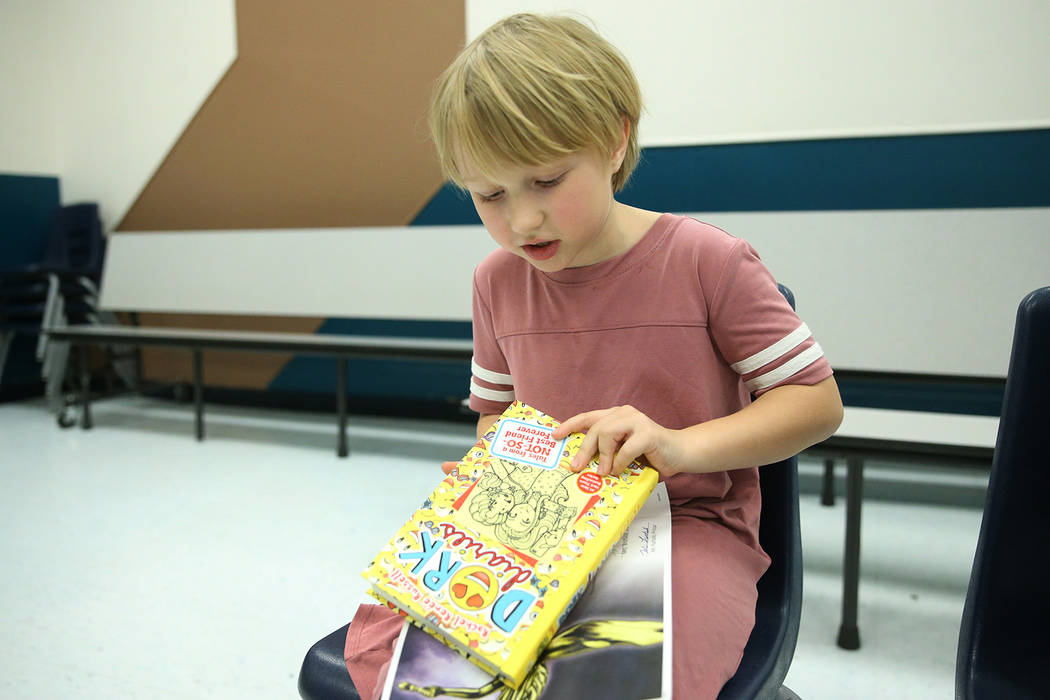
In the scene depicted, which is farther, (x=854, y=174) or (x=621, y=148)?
(x=854, y=174)

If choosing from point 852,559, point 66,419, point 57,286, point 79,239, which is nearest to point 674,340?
point 852,559

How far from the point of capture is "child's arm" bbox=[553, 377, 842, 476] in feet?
2.09

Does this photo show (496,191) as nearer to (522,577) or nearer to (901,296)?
(522,577)

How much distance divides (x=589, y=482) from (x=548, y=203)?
263mm

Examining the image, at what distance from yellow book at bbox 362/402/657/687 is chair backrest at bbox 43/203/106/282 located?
4.11 m

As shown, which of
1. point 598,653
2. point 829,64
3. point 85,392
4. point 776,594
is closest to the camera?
point 598,653

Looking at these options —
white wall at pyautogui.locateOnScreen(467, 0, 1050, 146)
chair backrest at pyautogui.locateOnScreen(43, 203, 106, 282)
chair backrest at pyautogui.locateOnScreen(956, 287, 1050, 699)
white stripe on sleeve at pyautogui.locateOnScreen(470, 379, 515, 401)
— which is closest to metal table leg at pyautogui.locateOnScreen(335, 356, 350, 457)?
white wall at pyautogui.locateOnScreen(467, 0, 1050, 146)

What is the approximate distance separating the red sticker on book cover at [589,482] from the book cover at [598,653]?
0.21 ft

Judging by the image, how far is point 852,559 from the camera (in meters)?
1.54

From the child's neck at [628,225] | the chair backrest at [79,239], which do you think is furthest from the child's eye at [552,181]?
the chair backrest at [79,239]

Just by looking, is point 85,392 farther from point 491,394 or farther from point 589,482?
point 589,482

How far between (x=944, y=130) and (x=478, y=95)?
2533 mm

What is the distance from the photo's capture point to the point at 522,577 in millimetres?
583

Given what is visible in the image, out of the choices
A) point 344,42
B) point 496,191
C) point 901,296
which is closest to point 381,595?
point 496,191
